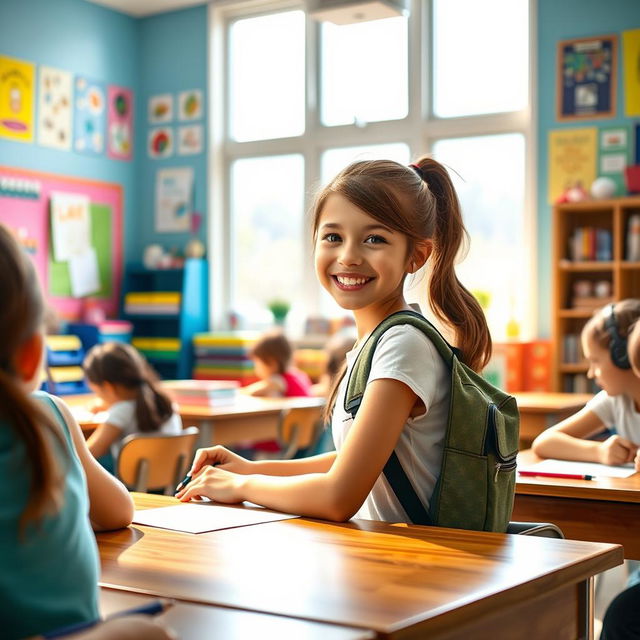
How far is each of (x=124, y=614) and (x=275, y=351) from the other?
4240 mm

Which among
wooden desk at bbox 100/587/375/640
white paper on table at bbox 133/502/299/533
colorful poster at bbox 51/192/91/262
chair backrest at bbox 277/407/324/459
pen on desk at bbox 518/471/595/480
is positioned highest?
colorful poster at bbox 51/192/91/262

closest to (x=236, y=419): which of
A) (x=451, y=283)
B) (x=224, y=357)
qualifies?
(x=224, y=357)

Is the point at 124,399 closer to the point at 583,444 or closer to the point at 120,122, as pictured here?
the point at 583,444

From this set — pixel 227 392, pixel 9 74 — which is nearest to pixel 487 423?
pixel 227 392

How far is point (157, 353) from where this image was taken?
278 inches

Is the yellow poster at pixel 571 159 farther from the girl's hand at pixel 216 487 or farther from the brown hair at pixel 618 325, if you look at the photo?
the girl's hand at pixel 216 487

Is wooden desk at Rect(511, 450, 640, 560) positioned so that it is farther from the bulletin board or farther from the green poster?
the green poster

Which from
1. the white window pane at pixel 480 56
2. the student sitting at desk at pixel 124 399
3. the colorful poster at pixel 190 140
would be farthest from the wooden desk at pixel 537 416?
the colorful poster at pixel 190 140

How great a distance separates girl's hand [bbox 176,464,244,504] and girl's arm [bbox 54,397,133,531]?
0.23m

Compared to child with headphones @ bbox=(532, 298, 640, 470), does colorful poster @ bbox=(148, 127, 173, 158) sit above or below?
above

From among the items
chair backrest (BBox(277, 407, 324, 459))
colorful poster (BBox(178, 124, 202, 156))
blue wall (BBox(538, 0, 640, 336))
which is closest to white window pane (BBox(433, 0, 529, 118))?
A: blue wall (BBox(538, 0, 640, 336))

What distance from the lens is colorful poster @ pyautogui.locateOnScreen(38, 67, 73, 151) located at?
22.0 ft

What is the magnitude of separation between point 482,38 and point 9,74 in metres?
3.07

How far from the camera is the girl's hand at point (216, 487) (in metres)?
1.63
